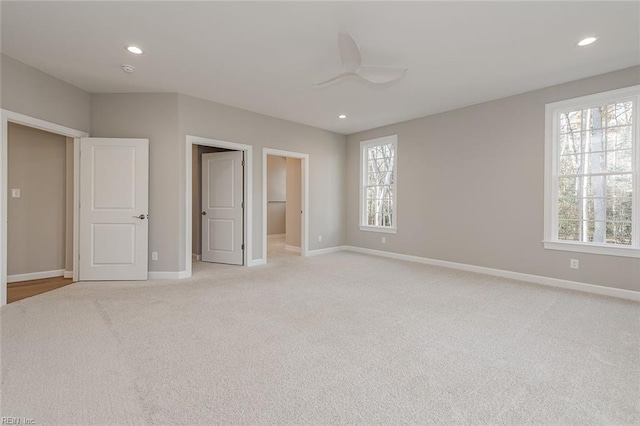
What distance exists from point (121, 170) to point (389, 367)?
14.0ft

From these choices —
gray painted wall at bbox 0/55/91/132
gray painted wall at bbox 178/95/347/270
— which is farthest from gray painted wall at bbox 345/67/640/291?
gray painted wall at bbox 0/55/91/132

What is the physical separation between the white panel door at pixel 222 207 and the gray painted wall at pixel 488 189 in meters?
3.02

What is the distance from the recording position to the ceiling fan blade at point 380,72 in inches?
109

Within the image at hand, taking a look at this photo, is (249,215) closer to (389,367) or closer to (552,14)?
(389,367)

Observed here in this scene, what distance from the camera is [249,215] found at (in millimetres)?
5230

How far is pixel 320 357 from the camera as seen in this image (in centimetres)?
215

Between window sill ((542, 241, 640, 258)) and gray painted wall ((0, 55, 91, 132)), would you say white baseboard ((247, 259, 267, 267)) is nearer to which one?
gray painted wall ((0, 55, 91, 132))

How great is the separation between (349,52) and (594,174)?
356cm

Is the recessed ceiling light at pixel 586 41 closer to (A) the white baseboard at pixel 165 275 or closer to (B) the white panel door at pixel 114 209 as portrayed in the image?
(B) the white panel door at pixel 114 209

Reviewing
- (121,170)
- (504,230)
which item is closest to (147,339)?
(121,170)

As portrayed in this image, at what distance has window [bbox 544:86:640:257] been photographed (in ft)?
11.6

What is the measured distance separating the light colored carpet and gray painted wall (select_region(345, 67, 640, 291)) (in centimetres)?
57

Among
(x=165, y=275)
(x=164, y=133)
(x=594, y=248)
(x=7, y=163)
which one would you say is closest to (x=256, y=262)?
(x=165, y=275)

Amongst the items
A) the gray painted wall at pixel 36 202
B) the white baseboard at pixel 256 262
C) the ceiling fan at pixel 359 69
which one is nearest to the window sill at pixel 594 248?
the ceiling fan at pixel 359 69
